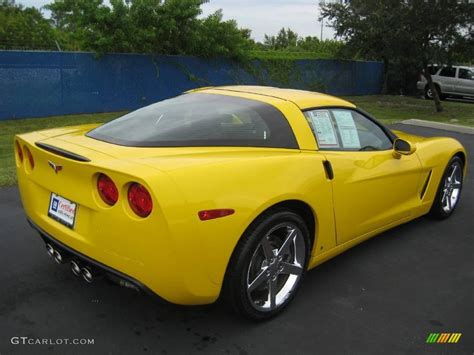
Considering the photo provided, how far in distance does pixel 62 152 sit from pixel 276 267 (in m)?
1.44

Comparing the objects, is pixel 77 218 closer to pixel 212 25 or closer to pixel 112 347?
pixel 112 347

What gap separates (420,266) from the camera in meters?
3.83

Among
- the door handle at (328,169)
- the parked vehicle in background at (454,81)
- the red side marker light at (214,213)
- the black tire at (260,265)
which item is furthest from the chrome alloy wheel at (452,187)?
the parked vehicle in background at (454,81)

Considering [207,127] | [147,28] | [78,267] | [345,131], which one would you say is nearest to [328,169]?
[345,131]

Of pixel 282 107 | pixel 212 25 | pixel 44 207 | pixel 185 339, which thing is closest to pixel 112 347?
pixel 185 339

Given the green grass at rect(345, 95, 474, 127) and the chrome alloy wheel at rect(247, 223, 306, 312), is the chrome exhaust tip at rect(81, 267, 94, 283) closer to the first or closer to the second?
the chrome alloy wheel at rect(247, 223, 306, 312)

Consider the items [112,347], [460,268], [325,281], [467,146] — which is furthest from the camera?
[467,146]

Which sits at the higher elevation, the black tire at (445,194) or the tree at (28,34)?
the tree at (28,34)

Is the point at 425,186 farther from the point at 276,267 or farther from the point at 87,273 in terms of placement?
the point at 87,273

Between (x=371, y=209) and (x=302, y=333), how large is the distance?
123cm

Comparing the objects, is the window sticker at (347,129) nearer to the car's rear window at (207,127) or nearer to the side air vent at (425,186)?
the car's rear window at (207,127)

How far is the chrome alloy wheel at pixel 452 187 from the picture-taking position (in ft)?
15.7

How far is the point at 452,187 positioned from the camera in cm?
494

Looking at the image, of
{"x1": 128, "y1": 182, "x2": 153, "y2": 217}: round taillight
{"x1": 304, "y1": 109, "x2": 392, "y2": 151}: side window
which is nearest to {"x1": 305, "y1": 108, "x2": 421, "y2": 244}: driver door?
{"x1": 304, "y1": 109, "x2": 392, "y2": 151}: side window
